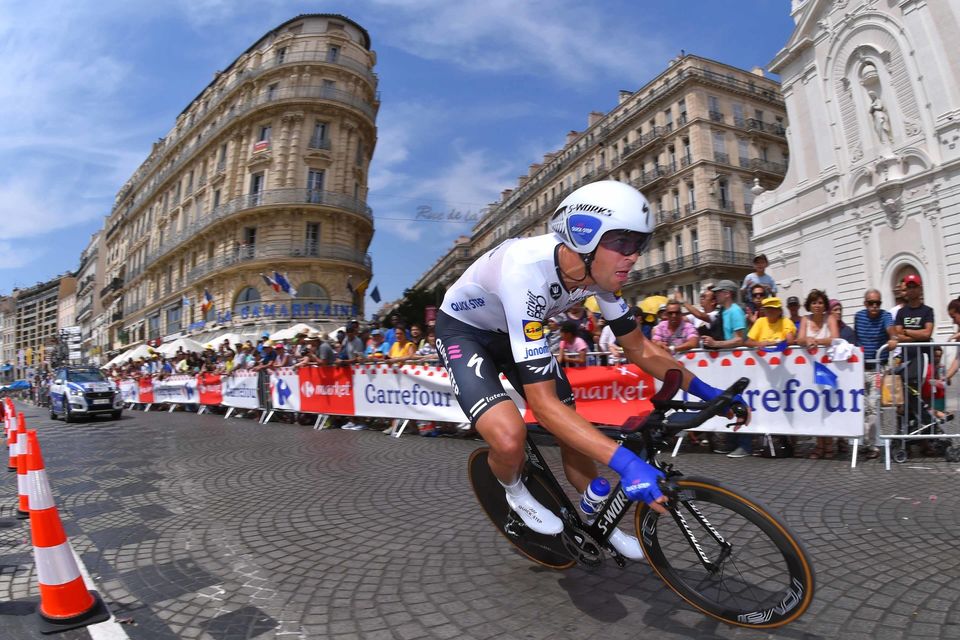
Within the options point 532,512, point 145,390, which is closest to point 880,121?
point 532,512

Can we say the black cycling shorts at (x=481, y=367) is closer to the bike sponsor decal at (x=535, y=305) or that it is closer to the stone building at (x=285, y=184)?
the bike sponsor decal at (x=535, y=305)

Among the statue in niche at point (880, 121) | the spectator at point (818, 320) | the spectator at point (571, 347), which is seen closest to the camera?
the spectator at point (818, 320)

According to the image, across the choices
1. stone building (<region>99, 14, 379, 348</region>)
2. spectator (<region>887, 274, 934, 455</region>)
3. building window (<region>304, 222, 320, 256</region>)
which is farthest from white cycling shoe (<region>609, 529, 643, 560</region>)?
building window (<region>304, 222, 320, 256</region>)

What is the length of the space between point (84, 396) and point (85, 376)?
1.51m

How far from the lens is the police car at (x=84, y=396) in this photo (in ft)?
48.3

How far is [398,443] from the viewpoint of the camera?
26.6 feet

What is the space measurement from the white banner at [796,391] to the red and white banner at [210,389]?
515 inches

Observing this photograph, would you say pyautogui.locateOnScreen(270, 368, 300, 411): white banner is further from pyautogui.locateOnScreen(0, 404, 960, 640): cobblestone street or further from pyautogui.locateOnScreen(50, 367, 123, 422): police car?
pyautogui.locateOnScreen(50, 367, 123, 422): police car

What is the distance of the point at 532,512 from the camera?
2574mm

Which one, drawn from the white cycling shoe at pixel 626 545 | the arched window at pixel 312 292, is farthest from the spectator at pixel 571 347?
the arched window at pixel 312 292

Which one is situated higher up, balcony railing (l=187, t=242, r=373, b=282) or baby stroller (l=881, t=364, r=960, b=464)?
balcony railing (l=187, t=242, r=373, b=282)

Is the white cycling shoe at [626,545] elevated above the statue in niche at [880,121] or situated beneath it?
situated beneath

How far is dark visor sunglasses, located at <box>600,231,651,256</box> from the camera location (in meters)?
2.31

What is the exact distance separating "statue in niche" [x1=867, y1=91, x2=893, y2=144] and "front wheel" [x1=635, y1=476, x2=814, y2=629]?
2600 centimetres
